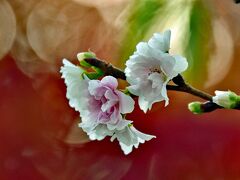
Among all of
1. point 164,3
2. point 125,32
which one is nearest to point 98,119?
point 164,3

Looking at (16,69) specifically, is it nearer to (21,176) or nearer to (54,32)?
(54,32)

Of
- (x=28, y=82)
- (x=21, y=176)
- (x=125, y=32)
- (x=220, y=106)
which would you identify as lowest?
(x=21, y=176)

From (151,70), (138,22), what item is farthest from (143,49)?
(138,22)

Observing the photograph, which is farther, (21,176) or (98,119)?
(21,176)

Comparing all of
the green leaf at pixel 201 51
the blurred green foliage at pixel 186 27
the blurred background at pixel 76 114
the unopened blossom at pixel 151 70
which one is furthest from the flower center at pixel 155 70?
the blurred background at pixel 76 114

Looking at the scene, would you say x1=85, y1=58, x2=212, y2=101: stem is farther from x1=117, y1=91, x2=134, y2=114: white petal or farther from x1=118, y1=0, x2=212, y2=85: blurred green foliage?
x1=118, y1=0, x2=212, y2=85: blurred green foliage

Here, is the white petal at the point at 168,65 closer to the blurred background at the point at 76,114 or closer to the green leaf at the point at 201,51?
the green leaf at the point at 201,51

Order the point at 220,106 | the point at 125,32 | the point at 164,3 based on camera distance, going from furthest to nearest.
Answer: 1. the point at 125,32
2. the point at 164,3
3. the point at 220,106

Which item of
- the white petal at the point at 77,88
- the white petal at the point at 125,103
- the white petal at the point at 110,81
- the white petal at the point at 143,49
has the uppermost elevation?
the white petal at the point at 143,49

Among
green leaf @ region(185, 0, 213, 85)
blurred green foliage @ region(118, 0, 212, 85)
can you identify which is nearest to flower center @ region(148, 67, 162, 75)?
blurred green foliage @ region(118, 0, 212, 85)
